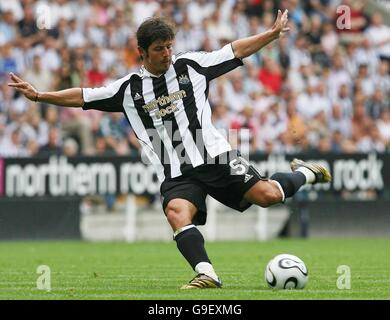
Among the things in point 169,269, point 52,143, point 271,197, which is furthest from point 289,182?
point 52,143

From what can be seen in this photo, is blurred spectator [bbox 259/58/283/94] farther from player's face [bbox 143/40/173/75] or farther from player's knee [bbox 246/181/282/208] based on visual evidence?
player's face [bbox 143/40/173/75]

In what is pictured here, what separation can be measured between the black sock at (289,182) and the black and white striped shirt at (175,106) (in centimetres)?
63

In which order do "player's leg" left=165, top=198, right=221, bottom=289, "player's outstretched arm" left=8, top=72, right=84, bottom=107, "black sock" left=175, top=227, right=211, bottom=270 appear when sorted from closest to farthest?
"player's leg" left=165, top=198, right=221, bottom=289, "black sock" left=175, top=227, right=211, bottom=270, "player's outstretched arm" left=8, top=72, right=84, bottom=107

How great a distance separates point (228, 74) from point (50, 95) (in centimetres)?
1147

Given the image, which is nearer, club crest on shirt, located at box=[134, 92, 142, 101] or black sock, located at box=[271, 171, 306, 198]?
club crest on shirt, located at box=[134, 92, 142, 101]

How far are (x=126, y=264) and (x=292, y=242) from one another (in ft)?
17.5

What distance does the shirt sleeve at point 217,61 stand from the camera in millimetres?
9734

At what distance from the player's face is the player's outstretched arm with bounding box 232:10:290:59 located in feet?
2.05

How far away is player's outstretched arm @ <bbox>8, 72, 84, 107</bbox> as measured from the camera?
9.66m

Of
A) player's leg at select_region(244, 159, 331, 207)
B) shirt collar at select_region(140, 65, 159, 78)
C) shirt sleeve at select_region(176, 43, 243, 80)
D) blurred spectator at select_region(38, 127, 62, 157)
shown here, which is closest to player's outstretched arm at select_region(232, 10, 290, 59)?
shirt sleeve at select_region(176, 43, 243, 80)

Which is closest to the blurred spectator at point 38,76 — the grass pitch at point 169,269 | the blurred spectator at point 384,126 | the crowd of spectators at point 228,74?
the crowd of spectators at point 228,74
